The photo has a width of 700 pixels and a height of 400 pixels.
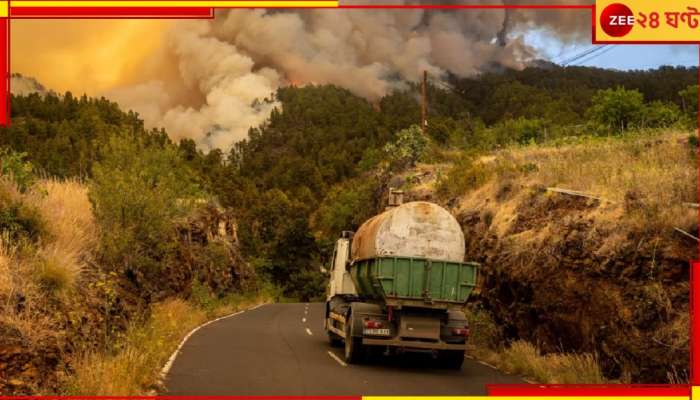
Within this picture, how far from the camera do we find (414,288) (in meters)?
16.0

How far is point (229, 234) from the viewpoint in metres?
60.5

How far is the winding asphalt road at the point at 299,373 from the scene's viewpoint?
12.6 m

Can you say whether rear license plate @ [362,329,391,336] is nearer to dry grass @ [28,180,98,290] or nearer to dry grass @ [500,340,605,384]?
dry grass @ [500,340,605,384]

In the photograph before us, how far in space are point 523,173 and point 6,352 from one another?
16.2m

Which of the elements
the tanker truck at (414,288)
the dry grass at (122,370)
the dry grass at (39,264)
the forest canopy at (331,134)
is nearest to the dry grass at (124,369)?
the dry grass at (122,370)

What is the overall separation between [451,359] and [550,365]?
2757 mm

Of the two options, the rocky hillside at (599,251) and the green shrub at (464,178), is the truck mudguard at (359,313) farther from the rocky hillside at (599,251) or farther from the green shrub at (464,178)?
the green shrub at (464,178)

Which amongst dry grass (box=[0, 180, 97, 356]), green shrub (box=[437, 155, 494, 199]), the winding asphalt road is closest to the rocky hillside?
green shrub (box=[437, 155, 494, 199])

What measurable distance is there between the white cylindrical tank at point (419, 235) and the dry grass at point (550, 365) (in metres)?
2.57

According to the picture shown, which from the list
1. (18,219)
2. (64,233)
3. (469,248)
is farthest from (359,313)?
(18,219)

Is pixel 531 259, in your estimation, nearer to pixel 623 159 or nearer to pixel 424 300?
pixel 424 300

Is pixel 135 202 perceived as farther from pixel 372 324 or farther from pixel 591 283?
pixel 591 283

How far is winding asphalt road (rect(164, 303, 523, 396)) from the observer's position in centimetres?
1260

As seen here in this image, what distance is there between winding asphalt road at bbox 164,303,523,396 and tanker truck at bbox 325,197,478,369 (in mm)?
629
